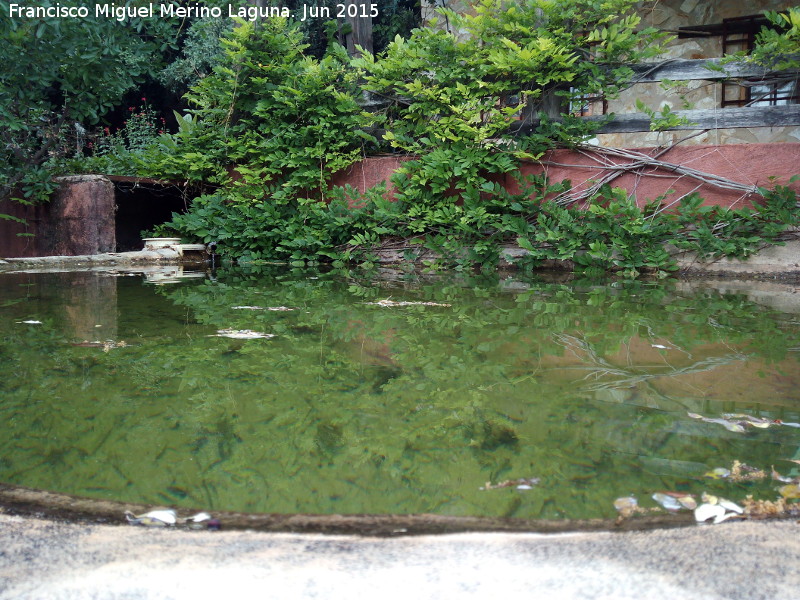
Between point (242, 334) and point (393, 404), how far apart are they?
1.22 meters

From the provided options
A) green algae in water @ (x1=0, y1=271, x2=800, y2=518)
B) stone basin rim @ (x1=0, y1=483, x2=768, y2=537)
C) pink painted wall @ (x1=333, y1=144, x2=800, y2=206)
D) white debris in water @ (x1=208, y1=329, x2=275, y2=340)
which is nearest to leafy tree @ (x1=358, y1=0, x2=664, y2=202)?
pink painted wall @ (x1=333, y1=144, x2=800, y2=206)

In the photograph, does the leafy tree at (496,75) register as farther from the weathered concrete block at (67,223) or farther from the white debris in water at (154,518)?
the white debris in water at (154,518)

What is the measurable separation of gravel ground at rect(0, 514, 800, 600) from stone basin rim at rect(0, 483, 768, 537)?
3 centimetres

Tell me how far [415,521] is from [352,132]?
566 centimetres

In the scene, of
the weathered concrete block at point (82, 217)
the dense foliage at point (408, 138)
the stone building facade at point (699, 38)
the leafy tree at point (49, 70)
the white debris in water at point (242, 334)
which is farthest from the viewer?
the stone building facade at point (699, 38)

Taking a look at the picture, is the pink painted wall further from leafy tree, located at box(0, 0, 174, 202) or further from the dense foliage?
leafy tree, located at box(0, 0, 174, 202)

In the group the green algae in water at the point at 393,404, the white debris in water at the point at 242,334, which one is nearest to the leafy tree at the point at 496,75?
the green algae in water at the point at 393,404

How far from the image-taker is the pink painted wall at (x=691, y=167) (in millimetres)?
5168

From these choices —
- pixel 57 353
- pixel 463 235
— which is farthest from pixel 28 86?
pixel 57 353

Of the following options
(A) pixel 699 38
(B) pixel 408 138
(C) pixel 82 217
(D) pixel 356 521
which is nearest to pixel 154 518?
(D) pixel 356 521

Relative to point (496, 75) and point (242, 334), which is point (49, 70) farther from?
point (242, 334)

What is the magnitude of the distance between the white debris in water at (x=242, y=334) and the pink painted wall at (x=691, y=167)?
12.1ft

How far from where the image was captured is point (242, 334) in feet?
9.36

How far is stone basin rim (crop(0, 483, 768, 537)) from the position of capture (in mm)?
1141
